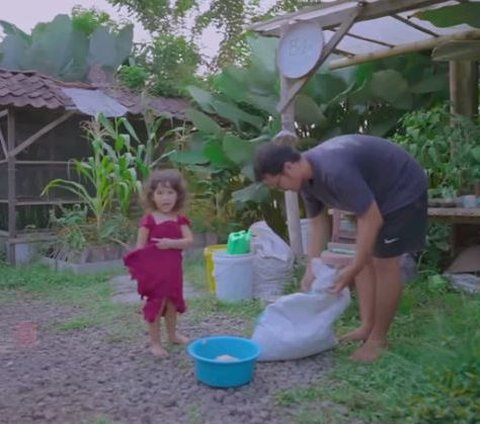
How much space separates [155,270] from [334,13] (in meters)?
2.53

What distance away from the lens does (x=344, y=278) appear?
109 inches

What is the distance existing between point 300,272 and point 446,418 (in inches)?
96.1

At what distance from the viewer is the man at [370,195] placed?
2.65 m

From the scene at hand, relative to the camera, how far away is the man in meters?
2.65

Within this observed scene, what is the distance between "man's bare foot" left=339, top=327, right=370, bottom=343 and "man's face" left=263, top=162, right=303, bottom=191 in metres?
0.97

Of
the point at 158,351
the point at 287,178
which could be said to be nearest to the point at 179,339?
the point at 158,351

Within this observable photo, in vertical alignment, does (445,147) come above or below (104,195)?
above

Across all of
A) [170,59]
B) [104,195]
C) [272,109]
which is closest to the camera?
[272,109]

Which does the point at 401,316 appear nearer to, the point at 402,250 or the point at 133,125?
the point at 402,250

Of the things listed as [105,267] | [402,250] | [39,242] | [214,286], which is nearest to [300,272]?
[214,286]

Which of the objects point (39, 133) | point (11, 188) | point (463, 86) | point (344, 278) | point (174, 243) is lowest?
point (344, 278)

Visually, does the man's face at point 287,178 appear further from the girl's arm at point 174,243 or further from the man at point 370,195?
the girl's arm at point 174,243

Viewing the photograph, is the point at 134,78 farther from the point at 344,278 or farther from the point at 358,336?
the point at 344,278

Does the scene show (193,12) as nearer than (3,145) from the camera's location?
No
